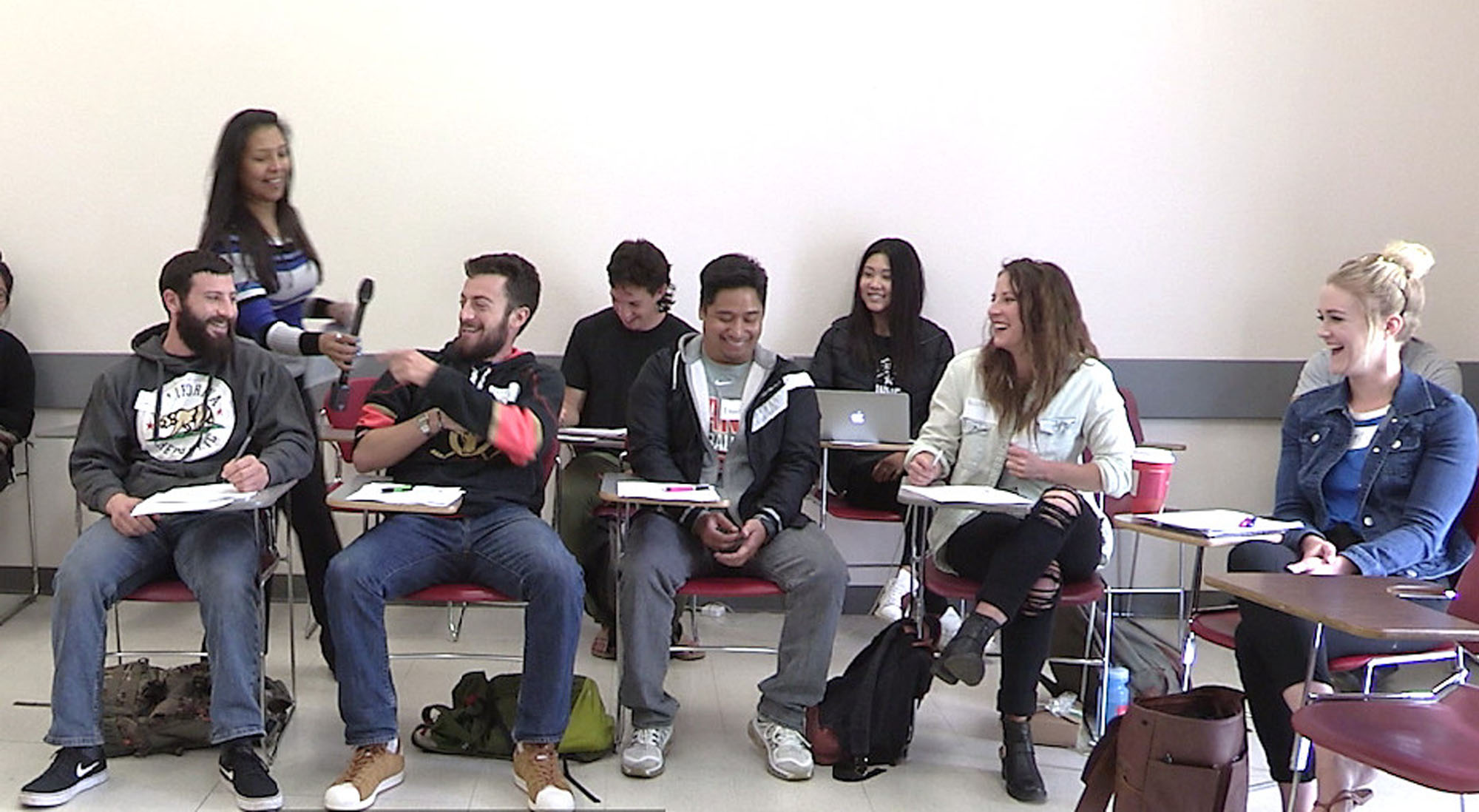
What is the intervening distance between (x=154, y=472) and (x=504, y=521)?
2.73 feet

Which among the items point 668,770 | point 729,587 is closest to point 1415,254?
point 729,587

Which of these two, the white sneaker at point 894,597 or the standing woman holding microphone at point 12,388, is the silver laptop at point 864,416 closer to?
the white sneaker at point 894,597

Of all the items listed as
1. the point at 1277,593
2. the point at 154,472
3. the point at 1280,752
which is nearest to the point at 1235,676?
the point at 1280,752

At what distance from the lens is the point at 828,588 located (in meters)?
3.14

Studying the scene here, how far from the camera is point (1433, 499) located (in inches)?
111

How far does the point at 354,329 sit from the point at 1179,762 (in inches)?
85.3

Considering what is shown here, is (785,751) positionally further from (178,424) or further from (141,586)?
(178,424)

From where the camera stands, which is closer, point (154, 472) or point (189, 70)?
point (154, 472)

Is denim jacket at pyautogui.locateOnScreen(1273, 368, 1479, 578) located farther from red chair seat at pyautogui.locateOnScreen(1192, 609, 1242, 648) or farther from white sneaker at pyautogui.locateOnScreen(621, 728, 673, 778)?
white sneaker at pyautogui.locateOnScreen(621, 728, 673, 778)

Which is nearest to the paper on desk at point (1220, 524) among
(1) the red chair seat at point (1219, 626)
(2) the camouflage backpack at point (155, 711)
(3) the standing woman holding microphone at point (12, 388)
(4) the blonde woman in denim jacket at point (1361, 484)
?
(4) the blonde woman in denim jacket at point (1361, 484)

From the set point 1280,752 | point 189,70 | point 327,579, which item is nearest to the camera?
point 1280,752

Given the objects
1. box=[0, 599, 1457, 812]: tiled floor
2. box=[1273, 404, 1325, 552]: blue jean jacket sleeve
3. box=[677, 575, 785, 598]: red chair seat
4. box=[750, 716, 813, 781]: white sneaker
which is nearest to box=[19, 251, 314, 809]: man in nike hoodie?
box=[0, 599, 1457, 812]: tiled floor

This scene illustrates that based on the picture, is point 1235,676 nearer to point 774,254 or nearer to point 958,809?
point 958,809

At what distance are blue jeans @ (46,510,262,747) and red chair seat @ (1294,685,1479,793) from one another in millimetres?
2188
